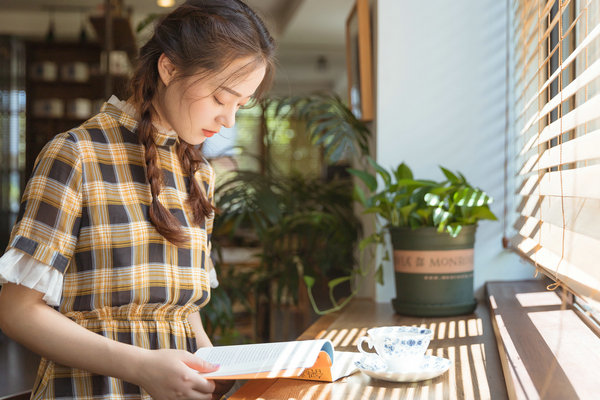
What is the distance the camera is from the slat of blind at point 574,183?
899 mm

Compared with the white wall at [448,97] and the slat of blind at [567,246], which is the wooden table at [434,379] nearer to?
the slat of blind at [567,246]

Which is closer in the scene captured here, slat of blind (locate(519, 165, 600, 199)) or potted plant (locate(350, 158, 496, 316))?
slat of blind (locate(519, 165, 600, 199))

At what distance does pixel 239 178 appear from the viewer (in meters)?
2.49

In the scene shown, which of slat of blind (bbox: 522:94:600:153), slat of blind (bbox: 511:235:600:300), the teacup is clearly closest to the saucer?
the teacup

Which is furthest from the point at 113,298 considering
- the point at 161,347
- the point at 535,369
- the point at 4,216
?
the point at 4,216

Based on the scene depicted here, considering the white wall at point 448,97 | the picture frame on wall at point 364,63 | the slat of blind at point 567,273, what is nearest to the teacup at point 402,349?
the slat of blind at point 567,273

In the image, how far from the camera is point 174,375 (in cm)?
104

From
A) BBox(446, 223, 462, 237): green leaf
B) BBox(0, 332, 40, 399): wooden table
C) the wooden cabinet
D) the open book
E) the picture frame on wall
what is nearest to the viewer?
the open book

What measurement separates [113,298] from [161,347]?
139 mm

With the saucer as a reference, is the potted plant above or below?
above

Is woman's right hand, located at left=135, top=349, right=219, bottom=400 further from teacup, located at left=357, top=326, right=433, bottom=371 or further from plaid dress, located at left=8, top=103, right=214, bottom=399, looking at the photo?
teacup, located at left=357, top=326, right=433, bottom=371

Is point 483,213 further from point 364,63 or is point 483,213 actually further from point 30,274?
point 30,274

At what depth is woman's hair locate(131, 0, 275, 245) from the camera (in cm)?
119

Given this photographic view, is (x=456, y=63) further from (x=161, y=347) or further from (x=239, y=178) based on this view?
(x=161, y=347)
